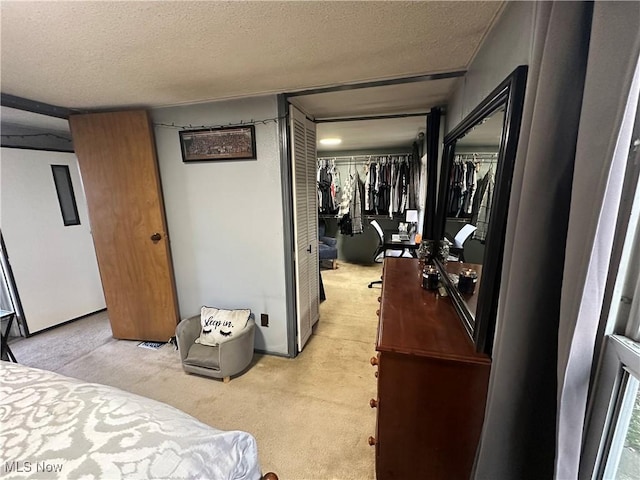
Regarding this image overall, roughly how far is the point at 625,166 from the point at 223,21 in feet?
4.36

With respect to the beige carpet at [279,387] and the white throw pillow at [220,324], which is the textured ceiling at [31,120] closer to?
the beige carpet at [279,387]

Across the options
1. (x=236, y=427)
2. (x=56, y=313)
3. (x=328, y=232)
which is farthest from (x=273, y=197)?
(x=328, y=232)

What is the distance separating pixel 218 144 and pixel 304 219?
918 millimetres

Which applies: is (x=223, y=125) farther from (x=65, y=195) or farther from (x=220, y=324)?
(x=65, y=195)

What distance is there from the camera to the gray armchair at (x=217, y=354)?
1.97 m

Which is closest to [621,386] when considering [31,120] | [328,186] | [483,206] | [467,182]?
[483,206]

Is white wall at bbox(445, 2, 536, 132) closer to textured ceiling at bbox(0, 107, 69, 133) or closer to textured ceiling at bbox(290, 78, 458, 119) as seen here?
textured ceiling at bbox(290, 78, 458, 119)

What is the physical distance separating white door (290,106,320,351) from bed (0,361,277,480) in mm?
1421

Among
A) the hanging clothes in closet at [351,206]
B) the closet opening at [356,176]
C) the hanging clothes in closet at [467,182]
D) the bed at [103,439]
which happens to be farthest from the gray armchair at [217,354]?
the hanging clothes in closet at [351,206]

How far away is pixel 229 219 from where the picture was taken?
2229mm

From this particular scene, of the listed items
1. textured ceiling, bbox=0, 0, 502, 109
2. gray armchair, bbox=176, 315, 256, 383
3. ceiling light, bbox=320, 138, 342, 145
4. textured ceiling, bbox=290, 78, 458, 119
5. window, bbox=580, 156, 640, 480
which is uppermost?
ceiling light, bbox=320, 138, 342, 145

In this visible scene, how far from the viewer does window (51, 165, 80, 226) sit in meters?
2.90

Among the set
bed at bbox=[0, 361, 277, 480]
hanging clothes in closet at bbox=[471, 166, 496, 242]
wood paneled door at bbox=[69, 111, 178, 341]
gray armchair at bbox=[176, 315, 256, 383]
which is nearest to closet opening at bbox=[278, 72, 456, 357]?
gray armchair at bbox=[176, 315, 256, 383]

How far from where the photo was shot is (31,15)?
3.26ft
